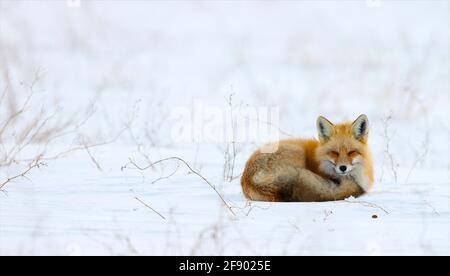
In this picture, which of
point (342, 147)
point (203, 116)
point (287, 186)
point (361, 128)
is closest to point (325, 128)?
point (342, 147)

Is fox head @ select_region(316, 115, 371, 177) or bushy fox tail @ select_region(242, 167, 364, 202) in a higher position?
fox head @ select_region(316, 115, 371, 177)

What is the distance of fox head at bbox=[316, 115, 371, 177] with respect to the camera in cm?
562

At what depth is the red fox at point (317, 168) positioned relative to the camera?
543 cm

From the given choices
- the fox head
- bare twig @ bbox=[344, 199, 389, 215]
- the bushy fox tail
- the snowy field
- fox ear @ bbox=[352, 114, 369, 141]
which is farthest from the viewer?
fox ear @ bbox=[352, 114, 369, 141]

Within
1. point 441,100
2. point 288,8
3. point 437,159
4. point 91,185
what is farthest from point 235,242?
point 288,8

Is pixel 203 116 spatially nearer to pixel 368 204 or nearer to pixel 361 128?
pixel 361 128

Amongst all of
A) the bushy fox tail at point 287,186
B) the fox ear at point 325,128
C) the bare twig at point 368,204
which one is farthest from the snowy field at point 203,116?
the fox ear at point 325,128

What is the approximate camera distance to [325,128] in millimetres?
5730

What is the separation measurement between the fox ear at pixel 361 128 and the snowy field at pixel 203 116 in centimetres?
46

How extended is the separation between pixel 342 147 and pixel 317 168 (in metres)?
0.25

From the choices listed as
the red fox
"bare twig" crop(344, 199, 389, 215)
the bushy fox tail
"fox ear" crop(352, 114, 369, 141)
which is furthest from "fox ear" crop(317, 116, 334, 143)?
"bare twig" crop(344, 199, 389, 215)

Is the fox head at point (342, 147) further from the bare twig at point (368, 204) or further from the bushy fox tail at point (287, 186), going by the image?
the bare twig at point (368, 204)

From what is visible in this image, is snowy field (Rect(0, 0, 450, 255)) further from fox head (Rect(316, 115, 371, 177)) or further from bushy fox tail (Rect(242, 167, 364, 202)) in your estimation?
fox head (Rect(316, 115, 371, 177))

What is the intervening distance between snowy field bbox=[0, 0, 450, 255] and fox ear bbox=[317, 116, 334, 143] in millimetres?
578
